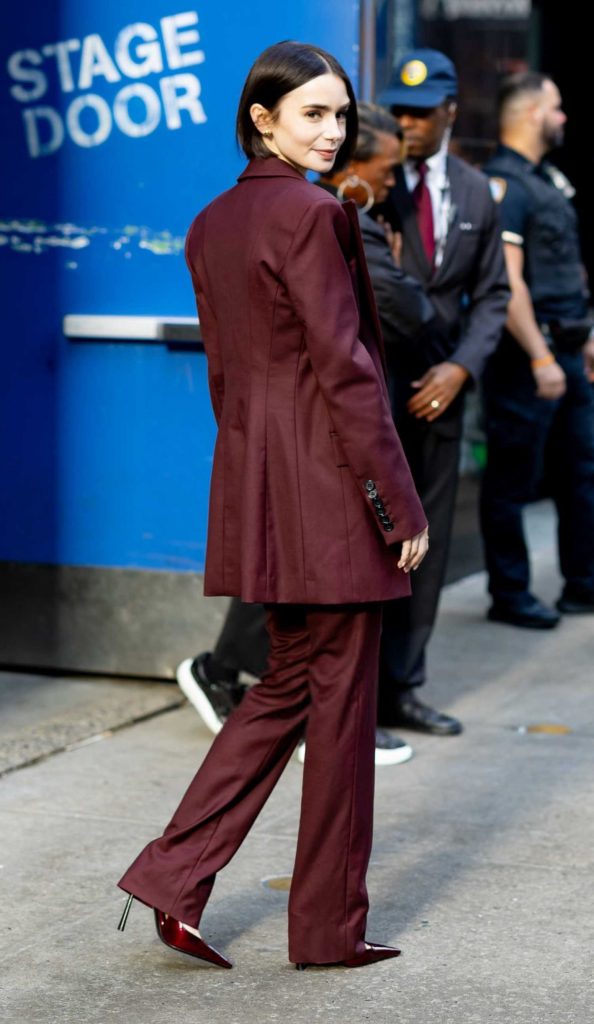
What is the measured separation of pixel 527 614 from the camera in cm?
694

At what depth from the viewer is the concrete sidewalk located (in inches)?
131

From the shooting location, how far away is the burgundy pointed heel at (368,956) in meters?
3.45

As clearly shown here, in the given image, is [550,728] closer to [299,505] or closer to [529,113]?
[299,505]

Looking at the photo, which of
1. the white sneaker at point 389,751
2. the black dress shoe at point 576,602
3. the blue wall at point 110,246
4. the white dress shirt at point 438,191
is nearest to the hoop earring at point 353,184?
the white dress shirt at point 438,191

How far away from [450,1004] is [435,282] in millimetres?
2566

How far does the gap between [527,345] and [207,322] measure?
135 inches

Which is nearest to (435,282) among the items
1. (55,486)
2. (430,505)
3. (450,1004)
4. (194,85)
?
(430,505)

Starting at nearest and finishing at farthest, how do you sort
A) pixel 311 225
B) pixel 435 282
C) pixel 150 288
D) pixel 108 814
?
1. pixel 311 225
2. pixel 108 814
3. pixel 435 282
4. pixel 150 288

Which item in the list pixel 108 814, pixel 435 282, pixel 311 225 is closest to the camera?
pixel 311 225

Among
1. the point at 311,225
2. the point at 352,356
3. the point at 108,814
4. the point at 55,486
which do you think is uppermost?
the point at 311,225

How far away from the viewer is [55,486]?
19.0 ft

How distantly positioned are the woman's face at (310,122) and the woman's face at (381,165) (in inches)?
56.1

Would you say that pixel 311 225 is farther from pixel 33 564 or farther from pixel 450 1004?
pixel 33 564

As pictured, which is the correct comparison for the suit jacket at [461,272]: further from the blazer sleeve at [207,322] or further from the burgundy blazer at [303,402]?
the burgundy blazer at [303,402]
